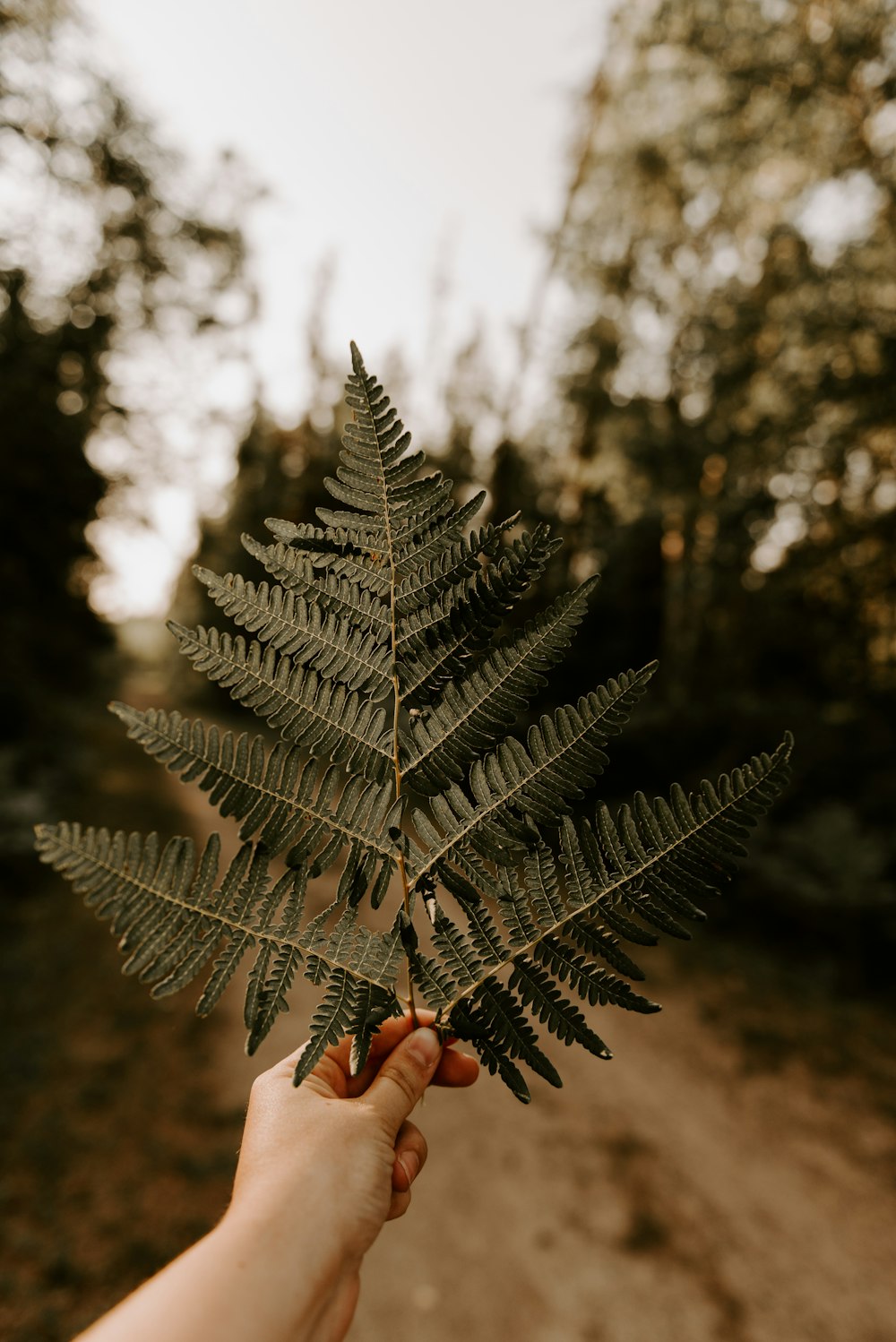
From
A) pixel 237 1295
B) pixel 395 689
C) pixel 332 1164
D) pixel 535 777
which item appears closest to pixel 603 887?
pixel 535 777

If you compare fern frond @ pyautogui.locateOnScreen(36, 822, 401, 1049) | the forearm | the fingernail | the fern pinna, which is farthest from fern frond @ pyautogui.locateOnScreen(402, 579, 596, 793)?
the forearm

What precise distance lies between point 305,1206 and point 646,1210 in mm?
5572

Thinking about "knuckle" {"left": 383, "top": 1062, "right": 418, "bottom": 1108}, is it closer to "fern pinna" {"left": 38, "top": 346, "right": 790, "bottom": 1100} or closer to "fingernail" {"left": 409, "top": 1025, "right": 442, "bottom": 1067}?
"fingernail" {"left": 409, "top": 1025, "right": 442, "bottom": 1067}

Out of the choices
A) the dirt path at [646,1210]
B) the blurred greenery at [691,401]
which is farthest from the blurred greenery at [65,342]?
the dirt path at [646,1210]

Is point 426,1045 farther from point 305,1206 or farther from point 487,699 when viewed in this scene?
point 487,699

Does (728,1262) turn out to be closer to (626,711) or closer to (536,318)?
(626,711)

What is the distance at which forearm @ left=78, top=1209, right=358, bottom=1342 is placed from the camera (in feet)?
3.67

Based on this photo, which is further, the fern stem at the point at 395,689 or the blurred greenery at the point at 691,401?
the blurred greenery at the point at 691,401

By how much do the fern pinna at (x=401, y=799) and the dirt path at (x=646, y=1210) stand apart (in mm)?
4914

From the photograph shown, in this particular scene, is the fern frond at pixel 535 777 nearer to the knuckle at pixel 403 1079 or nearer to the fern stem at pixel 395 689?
the fern stem at pixel 395 689

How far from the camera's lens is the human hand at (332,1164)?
1285mm

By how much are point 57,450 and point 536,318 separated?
8812 mm

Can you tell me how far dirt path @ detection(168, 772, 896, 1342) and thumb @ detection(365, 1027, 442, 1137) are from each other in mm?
4461

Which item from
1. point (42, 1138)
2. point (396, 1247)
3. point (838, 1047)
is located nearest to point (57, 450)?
point (42, 1138)
